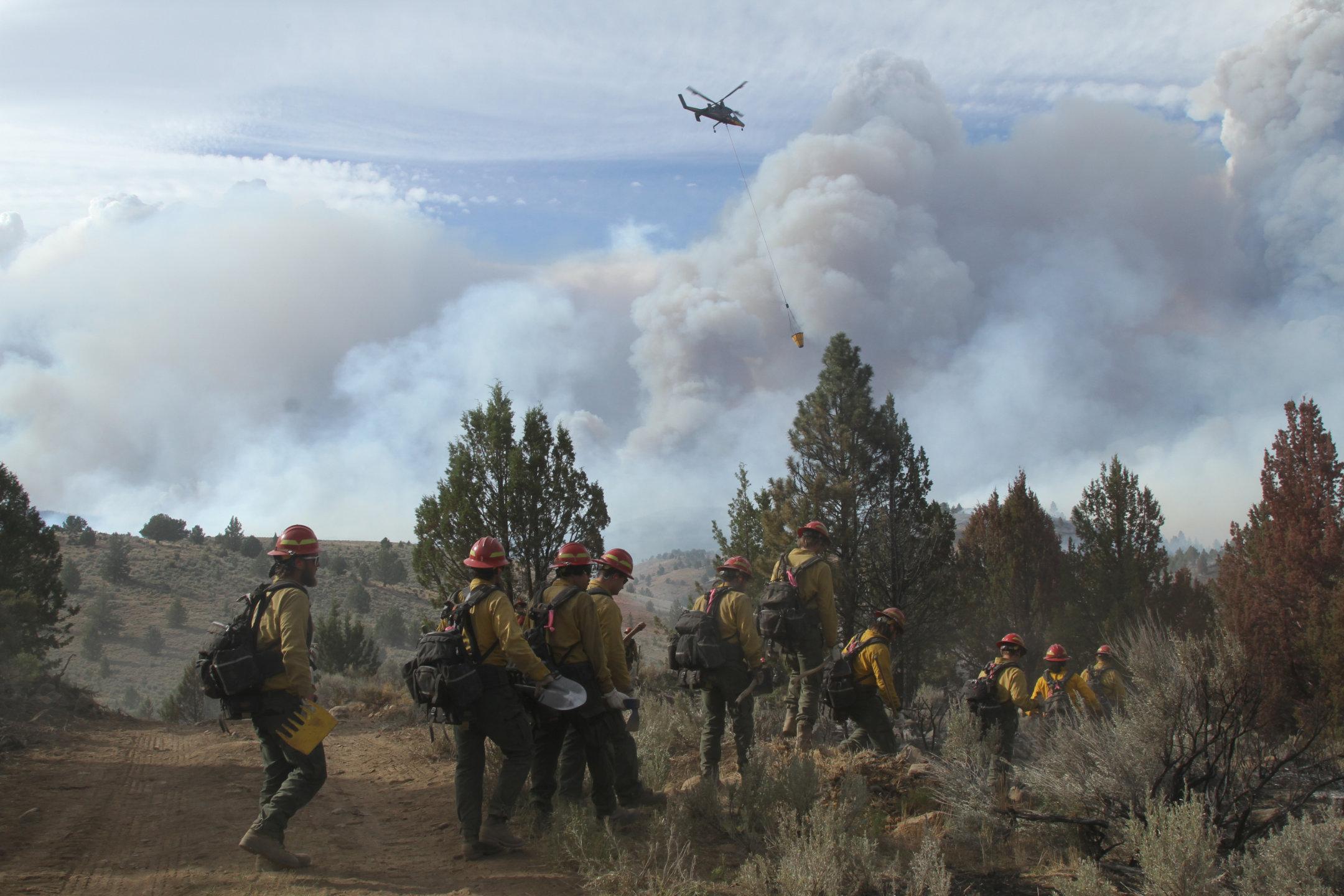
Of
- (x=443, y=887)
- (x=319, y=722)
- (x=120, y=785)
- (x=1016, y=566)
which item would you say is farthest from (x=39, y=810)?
(x=1016, y=566)

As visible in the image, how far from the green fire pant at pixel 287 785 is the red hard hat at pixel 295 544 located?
0.94m

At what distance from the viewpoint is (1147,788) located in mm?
5102

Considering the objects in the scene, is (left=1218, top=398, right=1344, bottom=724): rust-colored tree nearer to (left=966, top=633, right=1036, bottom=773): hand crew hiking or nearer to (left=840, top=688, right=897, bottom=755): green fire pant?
(left=966, top=633, right=1036, bottom=773): hand crew hiking

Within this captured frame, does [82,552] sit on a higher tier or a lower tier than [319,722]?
higher

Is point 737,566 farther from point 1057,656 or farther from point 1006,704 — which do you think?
point 1057,656

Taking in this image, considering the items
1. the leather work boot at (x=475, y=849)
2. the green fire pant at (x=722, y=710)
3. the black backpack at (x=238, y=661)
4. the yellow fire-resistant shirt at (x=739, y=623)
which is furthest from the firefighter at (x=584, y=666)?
the black backpack at (x=238, y=661)

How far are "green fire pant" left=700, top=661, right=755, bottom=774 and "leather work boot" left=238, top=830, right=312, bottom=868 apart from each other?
3017mm

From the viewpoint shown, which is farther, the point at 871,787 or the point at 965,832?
the point at 871,787

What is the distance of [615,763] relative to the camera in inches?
229

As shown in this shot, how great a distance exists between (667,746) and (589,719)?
2.61 meters

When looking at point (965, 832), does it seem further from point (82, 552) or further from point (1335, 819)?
point (82, 552)

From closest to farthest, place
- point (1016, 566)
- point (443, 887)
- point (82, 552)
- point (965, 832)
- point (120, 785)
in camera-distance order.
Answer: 1. point (443, 887)
2. point (965, 832)
3. point (120, 785)
4. point (1016, 566)
5. point (82, 552)

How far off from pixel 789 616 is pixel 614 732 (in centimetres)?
243

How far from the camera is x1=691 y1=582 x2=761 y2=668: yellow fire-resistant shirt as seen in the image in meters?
6.81
